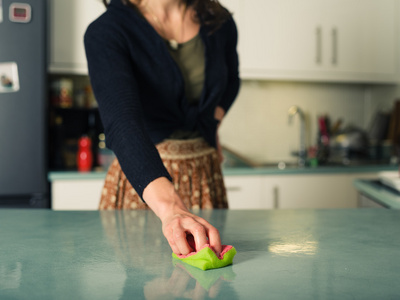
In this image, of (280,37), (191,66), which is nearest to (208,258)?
(191,66)

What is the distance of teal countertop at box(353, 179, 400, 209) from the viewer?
1.25 m

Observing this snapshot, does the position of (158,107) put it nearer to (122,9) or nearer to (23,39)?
(122,9)

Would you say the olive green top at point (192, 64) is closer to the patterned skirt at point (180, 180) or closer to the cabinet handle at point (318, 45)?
the patterned skirt at point (180, 180)

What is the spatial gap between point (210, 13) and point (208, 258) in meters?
0.83

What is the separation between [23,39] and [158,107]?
48.5 inches

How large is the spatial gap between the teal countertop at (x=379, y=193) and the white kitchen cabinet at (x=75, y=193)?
1246 mm

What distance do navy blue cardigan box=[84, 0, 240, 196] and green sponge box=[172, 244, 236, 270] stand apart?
0.17 m

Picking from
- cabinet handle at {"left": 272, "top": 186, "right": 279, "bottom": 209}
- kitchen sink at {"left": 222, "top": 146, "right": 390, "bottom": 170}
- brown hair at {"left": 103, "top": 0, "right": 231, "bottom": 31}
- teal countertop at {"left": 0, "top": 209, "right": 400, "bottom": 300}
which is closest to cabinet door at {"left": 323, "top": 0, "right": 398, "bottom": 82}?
kitchen sink at {"left": 222, "top": 146, "right": 390, "bottom": 170}

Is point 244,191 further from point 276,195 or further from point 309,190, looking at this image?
point 309,190

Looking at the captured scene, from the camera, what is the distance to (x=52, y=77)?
8.53 ft

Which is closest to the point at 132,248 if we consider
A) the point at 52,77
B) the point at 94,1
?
the point at 94,1

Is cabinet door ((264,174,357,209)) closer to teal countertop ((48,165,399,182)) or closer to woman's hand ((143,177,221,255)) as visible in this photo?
teal countertop ((48,165,399,182))

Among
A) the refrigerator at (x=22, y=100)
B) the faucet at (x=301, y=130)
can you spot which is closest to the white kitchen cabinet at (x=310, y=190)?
the faucet at (x=301, y=130)

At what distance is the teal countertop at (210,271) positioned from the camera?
1.72ft
